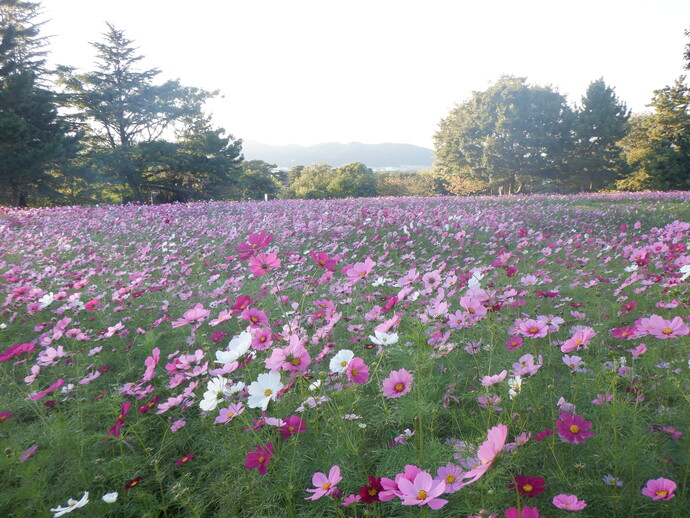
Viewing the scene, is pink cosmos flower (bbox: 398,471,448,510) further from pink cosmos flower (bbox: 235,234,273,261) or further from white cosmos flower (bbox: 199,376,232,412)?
pink cosmos flower (bbox: 235,234,273,261)

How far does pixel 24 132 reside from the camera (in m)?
16.8

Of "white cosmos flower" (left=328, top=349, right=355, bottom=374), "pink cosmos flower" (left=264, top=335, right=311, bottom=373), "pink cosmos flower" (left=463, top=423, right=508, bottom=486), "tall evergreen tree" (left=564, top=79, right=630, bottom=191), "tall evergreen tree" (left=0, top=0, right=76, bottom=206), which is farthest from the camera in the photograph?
"tall evergreen tree" (left=564, top=79, right=630, bottom=191)

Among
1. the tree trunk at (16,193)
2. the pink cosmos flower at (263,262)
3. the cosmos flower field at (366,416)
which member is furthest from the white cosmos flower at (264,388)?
the tree trunk at (16,193)

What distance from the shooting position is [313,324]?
2176mm

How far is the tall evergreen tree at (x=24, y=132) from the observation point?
16.6m

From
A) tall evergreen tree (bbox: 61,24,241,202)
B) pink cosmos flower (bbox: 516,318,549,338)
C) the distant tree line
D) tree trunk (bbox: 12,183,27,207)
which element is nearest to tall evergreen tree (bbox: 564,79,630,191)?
the distant tree line

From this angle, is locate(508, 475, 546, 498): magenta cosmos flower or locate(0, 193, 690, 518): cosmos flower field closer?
locate(508, 475, 546, 498): magenta cosmos flower

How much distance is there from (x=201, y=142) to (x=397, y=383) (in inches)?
1091

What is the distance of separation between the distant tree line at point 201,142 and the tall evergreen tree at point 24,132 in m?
0.05

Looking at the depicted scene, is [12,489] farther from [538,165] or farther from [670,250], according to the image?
[538,165]

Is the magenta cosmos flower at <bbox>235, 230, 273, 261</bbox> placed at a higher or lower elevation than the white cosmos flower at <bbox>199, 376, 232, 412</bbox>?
higher

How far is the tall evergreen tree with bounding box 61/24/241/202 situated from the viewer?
23672 millimetres

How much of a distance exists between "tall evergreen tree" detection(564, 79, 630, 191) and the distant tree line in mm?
95

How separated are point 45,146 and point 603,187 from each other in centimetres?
4029
